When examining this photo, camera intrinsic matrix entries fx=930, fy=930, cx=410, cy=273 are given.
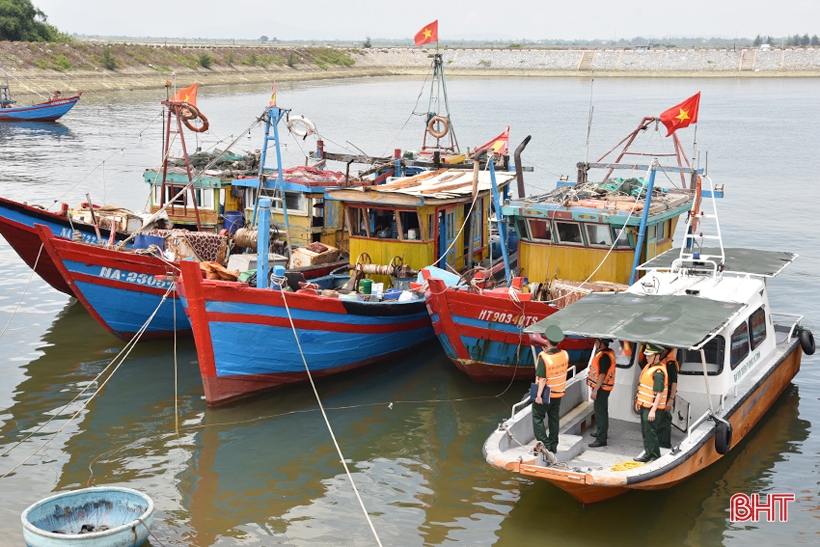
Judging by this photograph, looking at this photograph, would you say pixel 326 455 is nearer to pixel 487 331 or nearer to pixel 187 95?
pixel 487 331

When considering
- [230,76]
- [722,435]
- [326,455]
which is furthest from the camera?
[230,76]

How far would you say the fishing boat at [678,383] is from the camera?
10.8 meters

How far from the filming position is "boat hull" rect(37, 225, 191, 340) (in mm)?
16812

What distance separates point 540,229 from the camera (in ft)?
54.3

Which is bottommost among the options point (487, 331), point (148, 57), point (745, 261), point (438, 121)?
point (487, 331)

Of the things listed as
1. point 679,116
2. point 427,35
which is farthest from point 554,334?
point 427,35

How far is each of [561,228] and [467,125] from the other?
46882 mm

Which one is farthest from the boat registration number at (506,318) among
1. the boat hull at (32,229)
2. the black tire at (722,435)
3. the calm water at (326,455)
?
the boat hull at (32,229)

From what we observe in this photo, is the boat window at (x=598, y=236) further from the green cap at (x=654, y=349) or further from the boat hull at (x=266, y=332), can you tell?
the green cap at (x=654, y=349)

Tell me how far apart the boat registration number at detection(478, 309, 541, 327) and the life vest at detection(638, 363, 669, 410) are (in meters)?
4.18

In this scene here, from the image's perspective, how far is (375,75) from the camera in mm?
130875

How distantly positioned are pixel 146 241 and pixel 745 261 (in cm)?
1123

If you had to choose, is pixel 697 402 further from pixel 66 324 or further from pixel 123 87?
pixel 123 87

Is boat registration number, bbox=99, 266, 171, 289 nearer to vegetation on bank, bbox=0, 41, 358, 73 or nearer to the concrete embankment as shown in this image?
the concrete embankment
